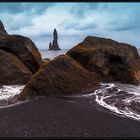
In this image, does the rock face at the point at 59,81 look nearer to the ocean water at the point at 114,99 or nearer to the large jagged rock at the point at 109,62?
the ocean water at the point at 114,99

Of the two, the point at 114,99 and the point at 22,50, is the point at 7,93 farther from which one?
the point at 22,50

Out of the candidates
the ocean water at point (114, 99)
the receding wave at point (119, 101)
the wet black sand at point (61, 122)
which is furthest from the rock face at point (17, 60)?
the wet black sand at point (61, 122)

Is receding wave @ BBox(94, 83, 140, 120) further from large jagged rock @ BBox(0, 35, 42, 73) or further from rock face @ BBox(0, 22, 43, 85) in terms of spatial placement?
large jagged rock @ BBox(0, 35, 42, 73)

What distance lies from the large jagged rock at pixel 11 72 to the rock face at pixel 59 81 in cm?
368

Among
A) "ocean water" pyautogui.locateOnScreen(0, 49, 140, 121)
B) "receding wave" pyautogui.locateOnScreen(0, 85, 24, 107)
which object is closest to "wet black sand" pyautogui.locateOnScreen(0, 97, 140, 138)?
"ocean water" pyautogui.locateOnScreen(0, 49, 140, 121)

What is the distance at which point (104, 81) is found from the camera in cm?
1634

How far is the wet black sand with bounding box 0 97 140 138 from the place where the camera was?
753cm

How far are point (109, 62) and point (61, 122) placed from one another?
30.8ft

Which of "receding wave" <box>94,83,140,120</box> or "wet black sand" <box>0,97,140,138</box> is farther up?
"wet black sand" <box>0,97,140,138</box>

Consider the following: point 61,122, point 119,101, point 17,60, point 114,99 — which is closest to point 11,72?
point 17,60

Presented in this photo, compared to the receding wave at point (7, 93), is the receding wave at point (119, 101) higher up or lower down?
higher up

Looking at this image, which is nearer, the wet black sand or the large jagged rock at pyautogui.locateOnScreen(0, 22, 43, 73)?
the wet black sand

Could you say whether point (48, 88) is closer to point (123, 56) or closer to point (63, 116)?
point (63, 116)

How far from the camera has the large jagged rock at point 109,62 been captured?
16.5 m
